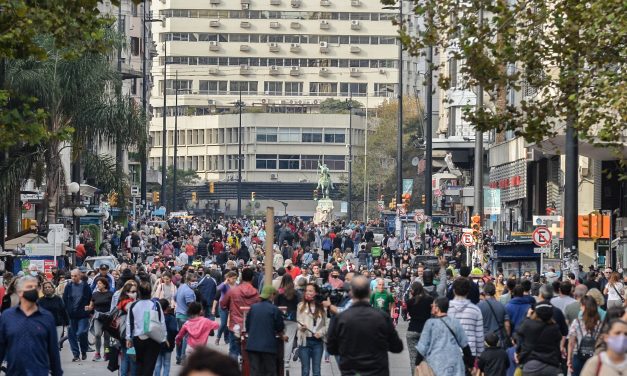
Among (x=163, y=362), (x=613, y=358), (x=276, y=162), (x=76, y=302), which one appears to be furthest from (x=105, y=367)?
(x=276, y=162)

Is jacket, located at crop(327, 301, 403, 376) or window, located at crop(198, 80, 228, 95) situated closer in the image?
jacket, located at crop(327, 301, 403, 376)

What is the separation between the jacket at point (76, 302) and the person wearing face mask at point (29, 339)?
1014 centimetres

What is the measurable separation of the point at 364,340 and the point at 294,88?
522ft

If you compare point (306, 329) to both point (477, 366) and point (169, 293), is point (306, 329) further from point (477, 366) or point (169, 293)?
point (169, 293)

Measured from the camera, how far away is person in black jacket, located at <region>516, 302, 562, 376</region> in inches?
647

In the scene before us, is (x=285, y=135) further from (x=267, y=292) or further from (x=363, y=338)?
(x=363, y=338)

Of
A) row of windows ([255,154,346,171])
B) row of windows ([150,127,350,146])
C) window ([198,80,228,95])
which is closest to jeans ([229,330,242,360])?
row of windows ([150,127,350,146])

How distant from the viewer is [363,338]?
13594mm

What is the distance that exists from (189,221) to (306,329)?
80.3 meters

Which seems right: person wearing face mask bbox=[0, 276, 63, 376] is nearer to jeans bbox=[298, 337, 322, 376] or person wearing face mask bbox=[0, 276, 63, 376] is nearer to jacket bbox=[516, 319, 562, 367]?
jacket bbox=[516, 319, 562, 367]

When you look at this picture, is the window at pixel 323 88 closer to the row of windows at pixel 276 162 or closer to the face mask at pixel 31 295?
the row of windows at pixel 276 162

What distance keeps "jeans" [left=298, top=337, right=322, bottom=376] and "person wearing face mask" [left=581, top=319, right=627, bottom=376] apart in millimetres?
9797

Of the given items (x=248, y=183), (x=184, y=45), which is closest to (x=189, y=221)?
(x=248, y=183)

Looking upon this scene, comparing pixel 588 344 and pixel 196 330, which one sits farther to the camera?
pixel 196 330
